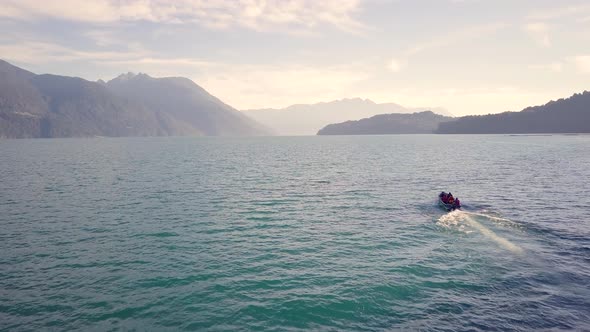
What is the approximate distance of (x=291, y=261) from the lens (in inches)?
1123

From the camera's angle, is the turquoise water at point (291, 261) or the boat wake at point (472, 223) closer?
the turquoise water at point (291, 261)

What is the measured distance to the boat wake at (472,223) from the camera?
32750mm

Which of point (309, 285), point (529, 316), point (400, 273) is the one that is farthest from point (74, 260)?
point (529, 316)

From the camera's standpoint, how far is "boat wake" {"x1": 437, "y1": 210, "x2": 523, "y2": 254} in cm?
3275

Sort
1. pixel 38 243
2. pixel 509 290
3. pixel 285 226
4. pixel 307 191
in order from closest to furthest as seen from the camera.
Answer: pixel 509 290 < pixel 38 243 < pixel 285 226 < pixel 307 191

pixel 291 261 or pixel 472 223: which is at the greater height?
pixel 472 223

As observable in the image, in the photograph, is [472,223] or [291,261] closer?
[291,261]

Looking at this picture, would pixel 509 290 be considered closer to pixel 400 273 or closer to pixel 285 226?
pixel 400 273

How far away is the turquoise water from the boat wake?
A: 0.24 meters

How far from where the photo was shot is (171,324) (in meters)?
19.3

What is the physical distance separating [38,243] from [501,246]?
46.4m

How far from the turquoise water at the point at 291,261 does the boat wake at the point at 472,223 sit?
0.24 metres

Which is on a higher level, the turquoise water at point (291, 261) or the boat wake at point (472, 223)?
the boat wake at point (472, 223)

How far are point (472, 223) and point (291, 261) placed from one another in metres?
25.5
